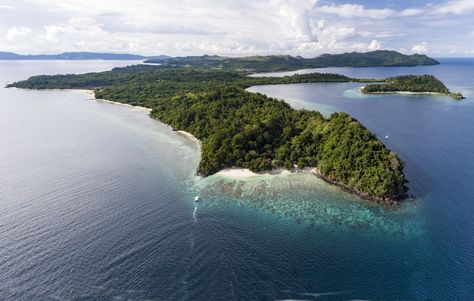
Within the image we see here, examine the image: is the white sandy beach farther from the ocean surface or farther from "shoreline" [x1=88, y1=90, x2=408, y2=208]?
the ocean surface

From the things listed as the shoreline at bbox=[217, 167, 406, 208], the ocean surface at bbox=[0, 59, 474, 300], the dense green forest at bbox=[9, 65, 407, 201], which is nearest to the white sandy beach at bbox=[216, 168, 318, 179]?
the shoreline at bbox=[217, 167, 406, 208]

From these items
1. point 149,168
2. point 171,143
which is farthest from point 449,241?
point 171,143

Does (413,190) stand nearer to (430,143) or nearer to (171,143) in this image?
(430,143)

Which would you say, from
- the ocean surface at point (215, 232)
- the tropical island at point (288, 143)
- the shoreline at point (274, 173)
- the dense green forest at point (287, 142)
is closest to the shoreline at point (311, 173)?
the shoreline at point (274, 173)

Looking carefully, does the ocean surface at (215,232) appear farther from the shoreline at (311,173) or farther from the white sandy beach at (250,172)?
the white sandy beach at (250,172)

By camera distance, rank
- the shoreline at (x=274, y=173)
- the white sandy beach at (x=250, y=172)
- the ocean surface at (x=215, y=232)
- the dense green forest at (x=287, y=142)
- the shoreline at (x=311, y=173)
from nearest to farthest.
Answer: the ocean surface at (x=215, y=232)
the shoreline at (x=311, y=173)
the dense green forest at (x=287, y=142)
the shoreline at (x=274, y=173)
the white sandy beach at (x=250, y=172)

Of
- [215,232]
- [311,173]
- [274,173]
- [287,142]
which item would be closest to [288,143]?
[287,142]

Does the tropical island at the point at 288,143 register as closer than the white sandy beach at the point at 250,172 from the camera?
Yes

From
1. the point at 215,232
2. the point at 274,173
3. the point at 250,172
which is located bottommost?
the point at 215,232

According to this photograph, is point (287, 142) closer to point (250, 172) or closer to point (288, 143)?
point (288, 143)
